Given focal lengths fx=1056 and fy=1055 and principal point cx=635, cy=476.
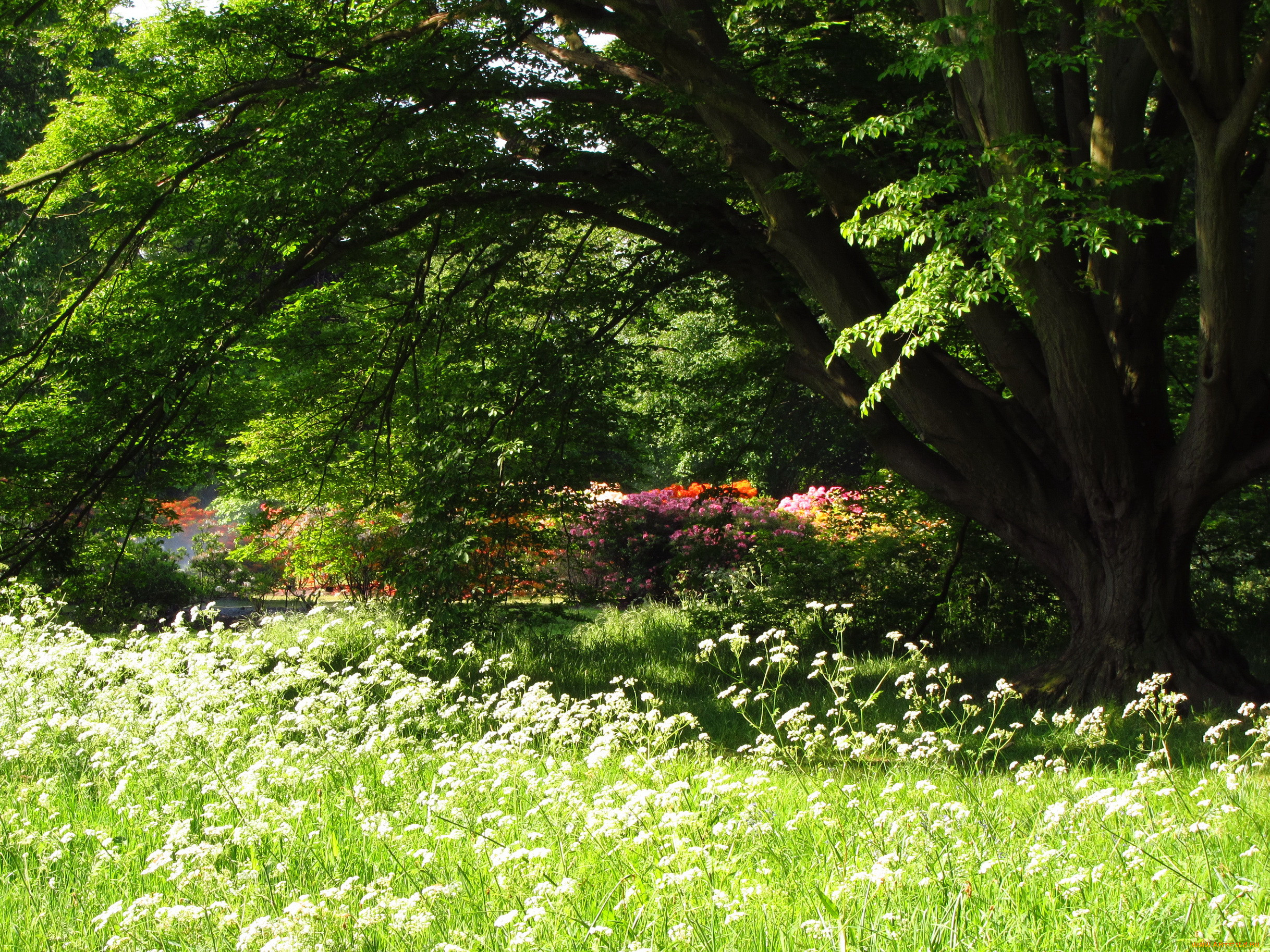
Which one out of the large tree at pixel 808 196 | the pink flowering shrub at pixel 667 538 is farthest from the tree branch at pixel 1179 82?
the pink flowering shrub at pixel 667 538

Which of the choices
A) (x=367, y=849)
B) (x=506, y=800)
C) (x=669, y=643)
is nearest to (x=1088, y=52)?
(x=506, y=800)

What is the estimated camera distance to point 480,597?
8141 millimetres

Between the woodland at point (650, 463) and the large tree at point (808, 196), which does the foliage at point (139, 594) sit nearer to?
the woodland at point (650, 463)

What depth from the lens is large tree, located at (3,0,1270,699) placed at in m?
7.03

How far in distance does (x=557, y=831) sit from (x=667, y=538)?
12.2m

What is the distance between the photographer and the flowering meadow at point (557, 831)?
2.80 m

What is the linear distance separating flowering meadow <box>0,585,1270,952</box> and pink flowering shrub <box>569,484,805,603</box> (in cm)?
406

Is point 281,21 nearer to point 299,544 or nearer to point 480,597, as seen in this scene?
point 480,597

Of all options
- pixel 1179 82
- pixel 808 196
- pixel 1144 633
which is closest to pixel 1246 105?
pixel 1179 82

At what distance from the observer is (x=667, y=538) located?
1566cm

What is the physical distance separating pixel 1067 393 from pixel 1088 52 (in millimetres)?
2348

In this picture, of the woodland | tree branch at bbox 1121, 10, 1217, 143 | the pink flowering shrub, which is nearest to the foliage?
the woodland

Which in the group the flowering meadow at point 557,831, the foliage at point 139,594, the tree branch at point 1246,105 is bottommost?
the foliage at point 139,594

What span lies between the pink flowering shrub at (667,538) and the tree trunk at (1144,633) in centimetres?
328
